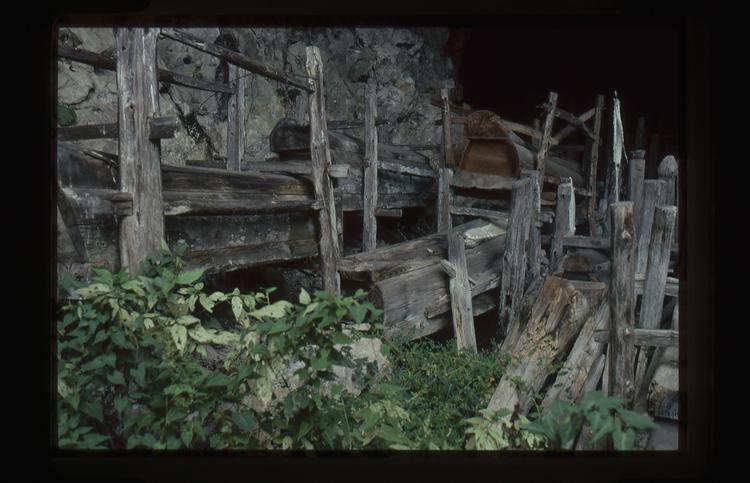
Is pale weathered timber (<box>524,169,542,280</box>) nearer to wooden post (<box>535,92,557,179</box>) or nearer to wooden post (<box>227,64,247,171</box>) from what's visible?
wooden post (<box>535,92,557,179</box>)

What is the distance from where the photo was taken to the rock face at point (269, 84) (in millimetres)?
6980

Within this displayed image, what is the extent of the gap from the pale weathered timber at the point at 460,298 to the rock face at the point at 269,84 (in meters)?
2.96

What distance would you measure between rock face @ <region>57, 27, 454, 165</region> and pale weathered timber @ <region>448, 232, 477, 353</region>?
2956 millimetres

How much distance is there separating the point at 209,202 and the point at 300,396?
5.87ft

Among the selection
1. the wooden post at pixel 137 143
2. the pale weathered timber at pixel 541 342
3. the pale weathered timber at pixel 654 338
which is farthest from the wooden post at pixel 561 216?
the wooden post at pixel 137 143

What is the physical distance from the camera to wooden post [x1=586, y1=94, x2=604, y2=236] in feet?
25.3

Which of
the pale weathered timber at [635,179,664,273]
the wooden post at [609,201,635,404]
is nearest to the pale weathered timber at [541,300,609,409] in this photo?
the wooden post at [609,201,635,404]

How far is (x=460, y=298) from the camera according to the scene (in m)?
4.77

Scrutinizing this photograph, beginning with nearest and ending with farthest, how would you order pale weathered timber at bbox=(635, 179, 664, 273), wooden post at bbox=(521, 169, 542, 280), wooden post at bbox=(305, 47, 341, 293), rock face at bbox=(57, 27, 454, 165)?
pale weathered timber at bbox=(635, 179, 664, 273), wooden post at bbox=(305, 47, 341, 293), wooden post at bbox=(521, 169, 542, 280), rock face at bbox=(57, 27, 454, 165)

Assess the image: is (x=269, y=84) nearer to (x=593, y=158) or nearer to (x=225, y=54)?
(x=225, y=54)

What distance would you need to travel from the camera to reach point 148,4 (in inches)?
83.4

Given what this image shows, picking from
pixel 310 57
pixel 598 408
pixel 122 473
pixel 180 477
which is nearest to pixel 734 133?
pixel 598 408

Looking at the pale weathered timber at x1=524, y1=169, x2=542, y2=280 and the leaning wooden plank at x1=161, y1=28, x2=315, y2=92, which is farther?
the pale weathered timber at x1=524, y1=169, x2=542, y2=280

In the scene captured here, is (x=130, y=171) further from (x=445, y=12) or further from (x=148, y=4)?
(x=445, y=12)
